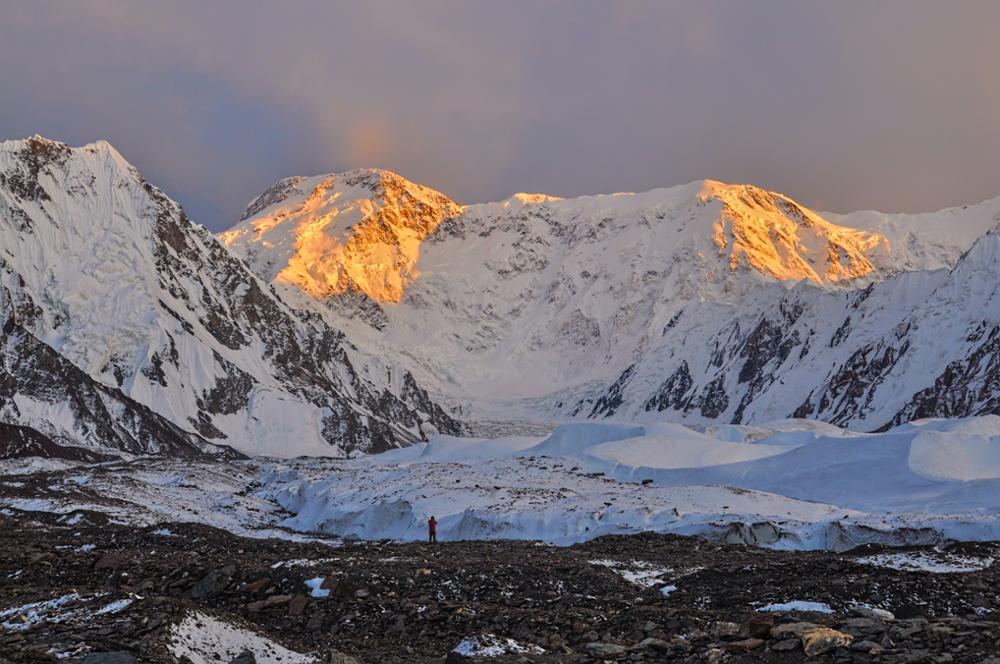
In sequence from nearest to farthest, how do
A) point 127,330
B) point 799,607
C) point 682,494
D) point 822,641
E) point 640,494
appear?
point 822,641 → point 799,607 → point 682,494 → point 640,494 → point 127,330

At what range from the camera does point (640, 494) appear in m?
53.8

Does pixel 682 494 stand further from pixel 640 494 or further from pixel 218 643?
pixel 218 643

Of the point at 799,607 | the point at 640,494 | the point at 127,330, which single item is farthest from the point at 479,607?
the point at 127,330

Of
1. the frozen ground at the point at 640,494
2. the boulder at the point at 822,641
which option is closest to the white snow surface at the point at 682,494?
the frozen ground at the point at 640,494

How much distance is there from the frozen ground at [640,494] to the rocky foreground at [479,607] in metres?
10.3

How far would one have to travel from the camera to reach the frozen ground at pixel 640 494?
43719mm

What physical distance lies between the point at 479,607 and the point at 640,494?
3277 centimetres

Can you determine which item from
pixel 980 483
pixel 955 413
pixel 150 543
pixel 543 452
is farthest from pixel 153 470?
pixel 955 413

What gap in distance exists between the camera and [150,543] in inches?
1437

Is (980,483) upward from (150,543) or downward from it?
downward

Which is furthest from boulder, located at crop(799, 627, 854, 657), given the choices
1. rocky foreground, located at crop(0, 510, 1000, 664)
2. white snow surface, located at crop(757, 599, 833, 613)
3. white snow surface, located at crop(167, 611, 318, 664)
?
white snow surface, located at crop(167, 611, 318, 664)

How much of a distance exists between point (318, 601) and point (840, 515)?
32064 mm

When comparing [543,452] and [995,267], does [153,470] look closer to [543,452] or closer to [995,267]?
[543,452]

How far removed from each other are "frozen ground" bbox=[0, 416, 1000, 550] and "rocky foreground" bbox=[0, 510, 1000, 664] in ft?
33.9
